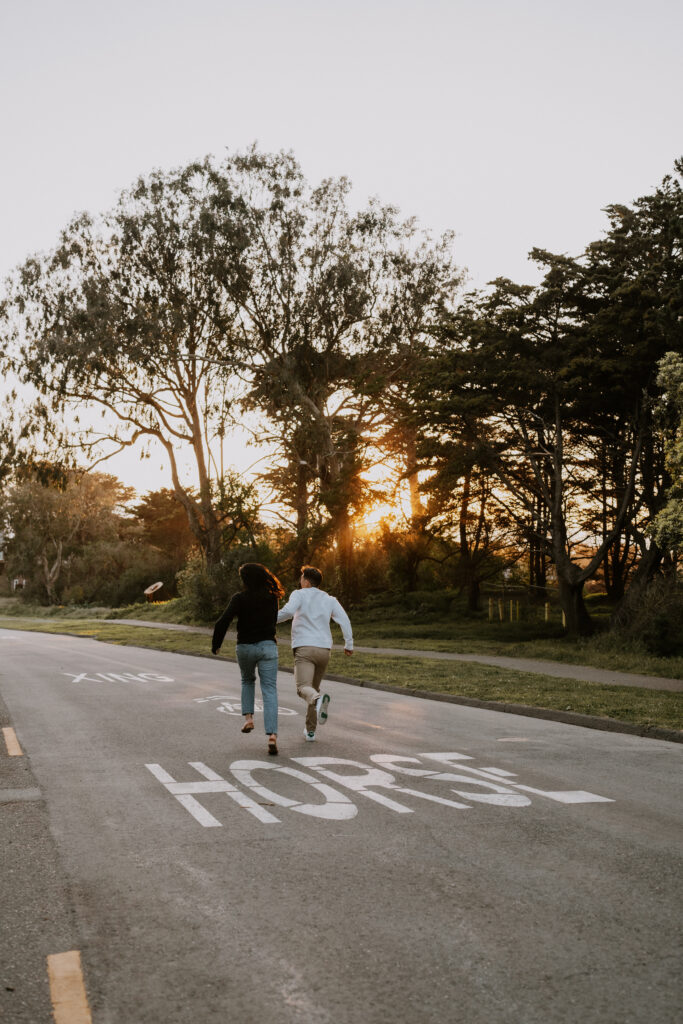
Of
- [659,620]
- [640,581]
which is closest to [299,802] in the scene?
[659,620]

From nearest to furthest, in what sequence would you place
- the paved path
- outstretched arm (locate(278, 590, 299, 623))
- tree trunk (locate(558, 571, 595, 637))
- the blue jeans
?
1. the blue jeans
2. outstretched arm (locate(278, 590, 299, 623))
3. the paved path
4. tree trunk (locate(558, 571, 595, 637))

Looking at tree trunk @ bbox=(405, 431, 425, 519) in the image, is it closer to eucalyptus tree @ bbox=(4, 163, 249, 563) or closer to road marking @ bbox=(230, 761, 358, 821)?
eucalyptus tree @ bbox=(4, 163, 249, 563)

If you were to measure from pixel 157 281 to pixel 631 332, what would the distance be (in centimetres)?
1921

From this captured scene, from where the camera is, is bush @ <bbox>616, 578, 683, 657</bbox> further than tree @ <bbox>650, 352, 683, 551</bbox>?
Yes

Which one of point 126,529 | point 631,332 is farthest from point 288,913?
point 126,529

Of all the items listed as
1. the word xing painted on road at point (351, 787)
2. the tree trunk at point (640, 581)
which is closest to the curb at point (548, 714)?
the word xing painted on road at point (351, 787)

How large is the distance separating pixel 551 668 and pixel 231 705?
8.61m

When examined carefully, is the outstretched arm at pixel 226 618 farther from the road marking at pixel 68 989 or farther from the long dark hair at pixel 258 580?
the road marking at pixel 68 989

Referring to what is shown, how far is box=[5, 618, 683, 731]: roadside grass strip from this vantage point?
12781 millimetres

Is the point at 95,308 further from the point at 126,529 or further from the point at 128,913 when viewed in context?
the point at 126,529

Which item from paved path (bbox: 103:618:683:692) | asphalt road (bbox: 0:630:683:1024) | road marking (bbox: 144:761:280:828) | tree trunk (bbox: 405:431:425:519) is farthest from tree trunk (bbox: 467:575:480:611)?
road marking (bbox: 144:761:280:828)

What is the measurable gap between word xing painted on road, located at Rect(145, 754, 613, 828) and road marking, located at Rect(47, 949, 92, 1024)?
7.89 feet

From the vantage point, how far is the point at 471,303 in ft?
92.1

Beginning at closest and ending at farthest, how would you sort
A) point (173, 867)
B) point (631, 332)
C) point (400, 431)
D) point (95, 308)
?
point (173, 867) < point (631, 332) < point (95, 308) < point (400, 431)
